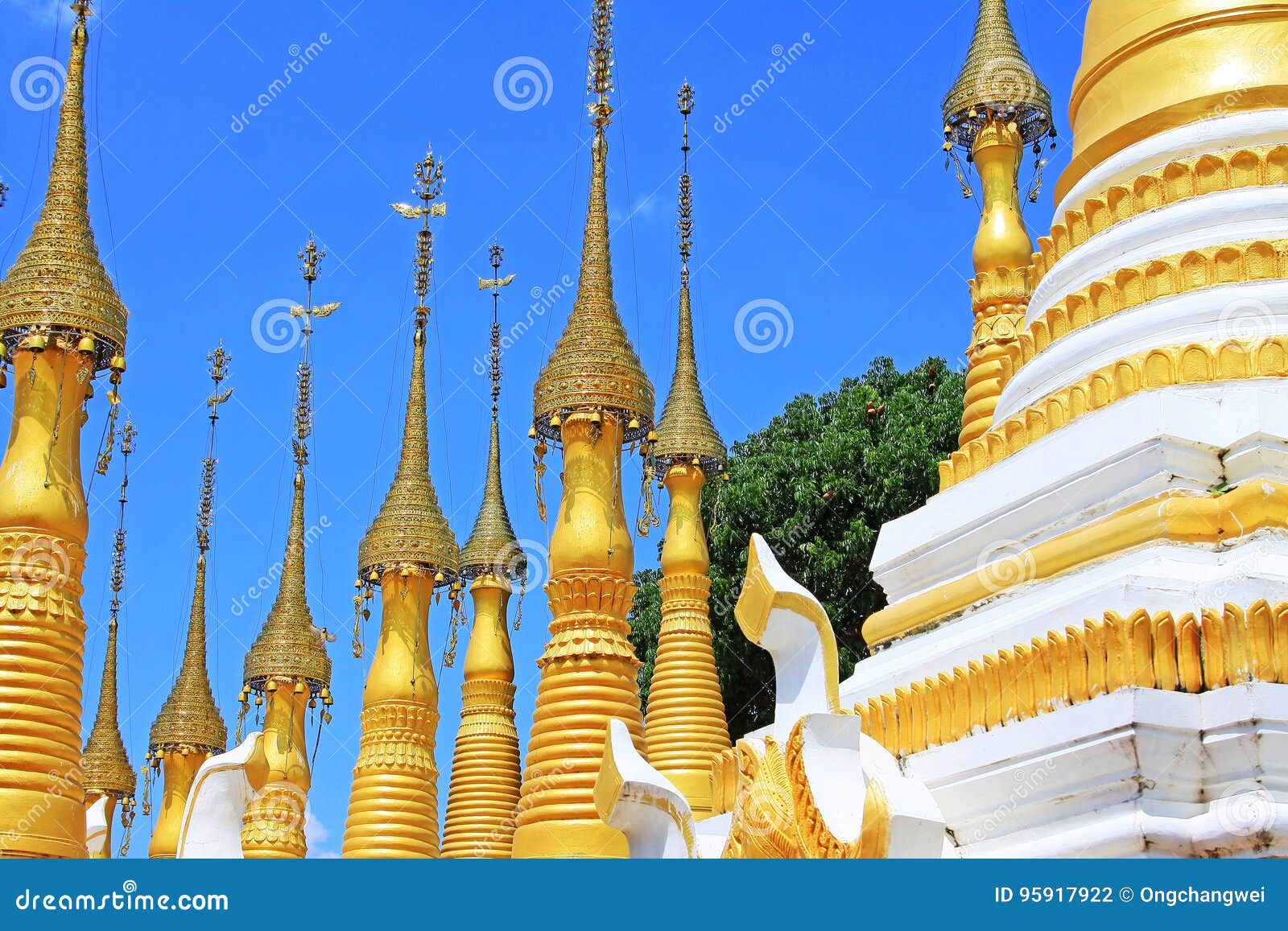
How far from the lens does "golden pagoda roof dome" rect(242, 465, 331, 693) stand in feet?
69.2

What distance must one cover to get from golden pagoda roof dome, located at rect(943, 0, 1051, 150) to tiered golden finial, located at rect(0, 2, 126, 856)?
30.0 ft

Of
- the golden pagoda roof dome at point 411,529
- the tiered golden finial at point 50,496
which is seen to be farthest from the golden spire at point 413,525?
the tiered golden finial at point 50,496

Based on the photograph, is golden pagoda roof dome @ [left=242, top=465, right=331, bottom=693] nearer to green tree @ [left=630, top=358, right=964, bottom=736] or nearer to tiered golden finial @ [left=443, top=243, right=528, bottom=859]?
tiered golden finial @ [left=443, top=243, right=528, bottom=859]

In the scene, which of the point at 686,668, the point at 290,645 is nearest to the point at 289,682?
the point at 290,645

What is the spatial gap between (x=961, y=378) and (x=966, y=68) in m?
8.69

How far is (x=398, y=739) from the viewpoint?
17375 millimetres

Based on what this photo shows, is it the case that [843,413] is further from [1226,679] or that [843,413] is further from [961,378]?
[1226,679]

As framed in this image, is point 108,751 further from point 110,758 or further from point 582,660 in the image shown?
point 582,660

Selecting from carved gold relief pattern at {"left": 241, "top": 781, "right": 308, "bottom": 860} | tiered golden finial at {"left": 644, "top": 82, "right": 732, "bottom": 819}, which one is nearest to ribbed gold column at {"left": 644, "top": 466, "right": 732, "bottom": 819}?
tiered golden finial at {"left": 644, "top": 82, "right": 732, "bottom": 819}

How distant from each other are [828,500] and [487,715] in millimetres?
6465

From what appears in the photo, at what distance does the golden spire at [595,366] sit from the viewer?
14383 mm
